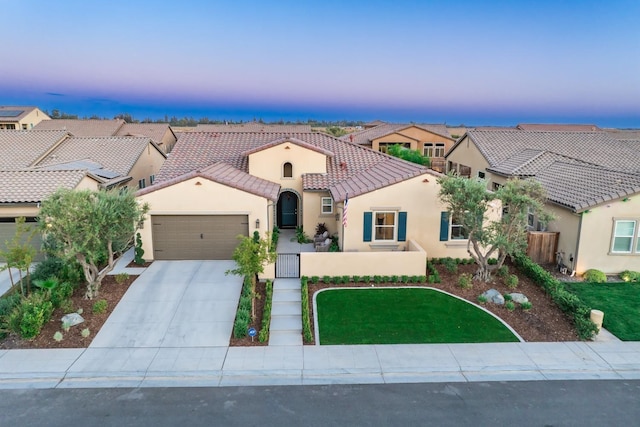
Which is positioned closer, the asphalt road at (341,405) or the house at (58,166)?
the asphalt road at (341,405)

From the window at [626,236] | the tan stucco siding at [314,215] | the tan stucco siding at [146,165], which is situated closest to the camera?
the window at [626,236]

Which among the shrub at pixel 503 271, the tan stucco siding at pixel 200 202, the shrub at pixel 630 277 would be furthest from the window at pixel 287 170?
the shrub at pixel 630 277

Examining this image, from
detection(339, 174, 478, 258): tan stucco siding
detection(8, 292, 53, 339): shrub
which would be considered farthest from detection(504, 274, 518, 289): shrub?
detection(8, 292, 53, 339): shrub

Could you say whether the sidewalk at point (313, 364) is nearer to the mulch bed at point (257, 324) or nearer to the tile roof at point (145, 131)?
the mulch bed at point (257, 324)

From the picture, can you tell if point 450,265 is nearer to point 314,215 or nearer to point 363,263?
point 363,263

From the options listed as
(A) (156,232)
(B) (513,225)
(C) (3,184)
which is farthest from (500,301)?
(C) (3,184)

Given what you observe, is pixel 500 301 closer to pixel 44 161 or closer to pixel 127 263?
pixel 127 263
